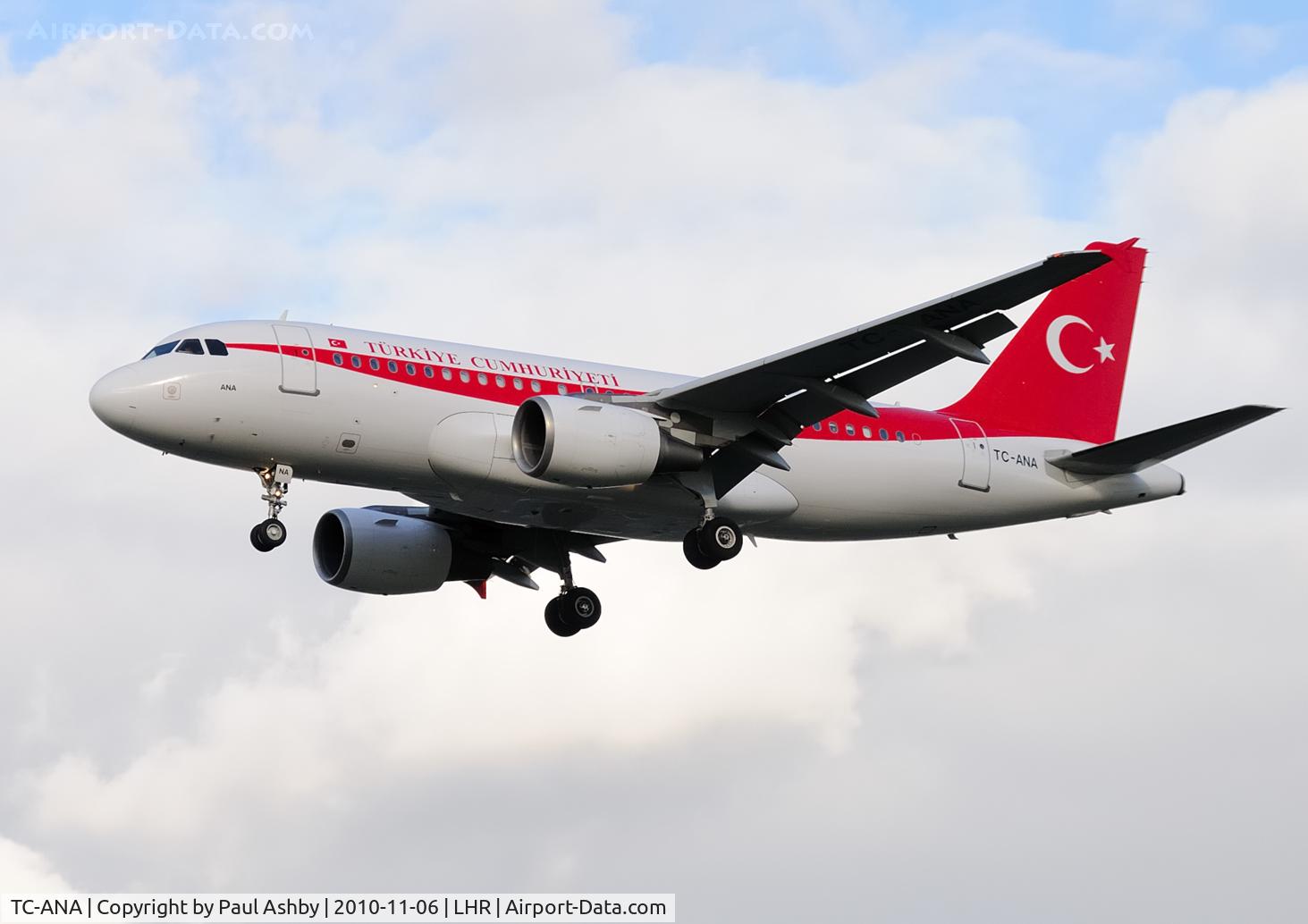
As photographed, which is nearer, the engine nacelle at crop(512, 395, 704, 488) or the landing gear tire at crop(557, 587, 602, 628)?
the engine nacelle at crop(512, 395, 704, 488)

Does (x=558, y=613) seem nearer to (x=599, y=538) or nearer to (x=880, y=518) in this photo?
(x=599, y=538)

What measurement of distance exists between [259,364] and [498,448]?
437cm

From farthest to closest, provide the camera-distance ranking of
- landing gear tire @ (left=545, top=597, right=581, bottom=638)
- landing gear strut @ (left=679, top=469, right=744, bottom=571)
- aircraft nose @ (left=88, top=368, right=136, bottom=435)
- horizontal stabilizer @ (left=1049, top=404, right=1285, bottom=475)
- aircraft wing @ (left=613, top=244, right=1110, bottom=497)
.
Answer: landing gear tire @ (left=545, top=597, right=581, bottom=638), landing gear strut @ (left=679, top=469, right=744, bottom=571), horizontal stabilizer @ (left=1049, top=404, right=1285, bottom=475), aircraft nose @ (left=88, top=368, right=136, bottom=435), aircraft wing @ (left=613, top=244, right=1110, bottom=497)

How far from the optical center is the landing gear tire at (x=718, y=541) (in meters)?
33.5

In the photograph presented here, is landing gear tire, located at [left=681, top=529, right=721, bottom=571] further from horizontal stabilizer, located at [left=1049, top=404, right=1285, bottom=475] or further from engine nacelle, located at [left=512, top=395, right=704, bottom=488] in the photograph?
horizontal stabilizer, located at [left=1049, top=404, right=1285, bottom=475]

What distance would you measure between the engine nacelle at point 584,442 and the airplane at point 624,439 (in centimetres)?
4

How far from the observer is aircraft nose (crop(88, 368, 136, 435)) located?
3048 cm

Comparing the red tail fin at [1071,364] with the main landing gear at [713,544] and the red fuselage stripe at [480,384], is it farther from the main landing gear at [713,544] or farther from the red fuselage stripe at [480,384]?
the main landing gear at [713,544]

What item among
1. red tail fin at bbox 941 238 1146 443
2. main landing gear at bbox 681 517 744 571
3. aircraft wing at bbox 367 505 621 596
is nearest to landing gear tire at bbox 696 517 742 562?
main landing gear at bbox 681 517 744 571

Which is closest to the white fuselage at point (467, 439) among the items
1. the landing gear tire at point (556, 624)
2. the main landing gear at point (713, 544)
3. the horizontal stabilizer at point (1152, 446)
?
the main landing gear at point (713, 544)

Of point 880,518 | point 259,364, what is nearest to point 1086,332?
point 880,518

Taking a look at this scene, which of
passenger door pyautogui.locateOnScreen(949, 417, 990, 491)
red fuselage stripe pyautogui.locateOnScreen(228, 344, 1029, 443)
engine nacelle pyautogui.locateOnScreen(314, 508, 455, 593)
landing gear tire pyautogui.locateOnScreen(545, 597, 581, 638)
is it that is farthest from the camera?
landing gear tire pyautogui.locateOnScreen(545, 597, 581, 638)

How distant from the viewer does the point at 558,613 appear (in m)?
38.2

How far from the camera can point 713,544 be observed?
33.5m
